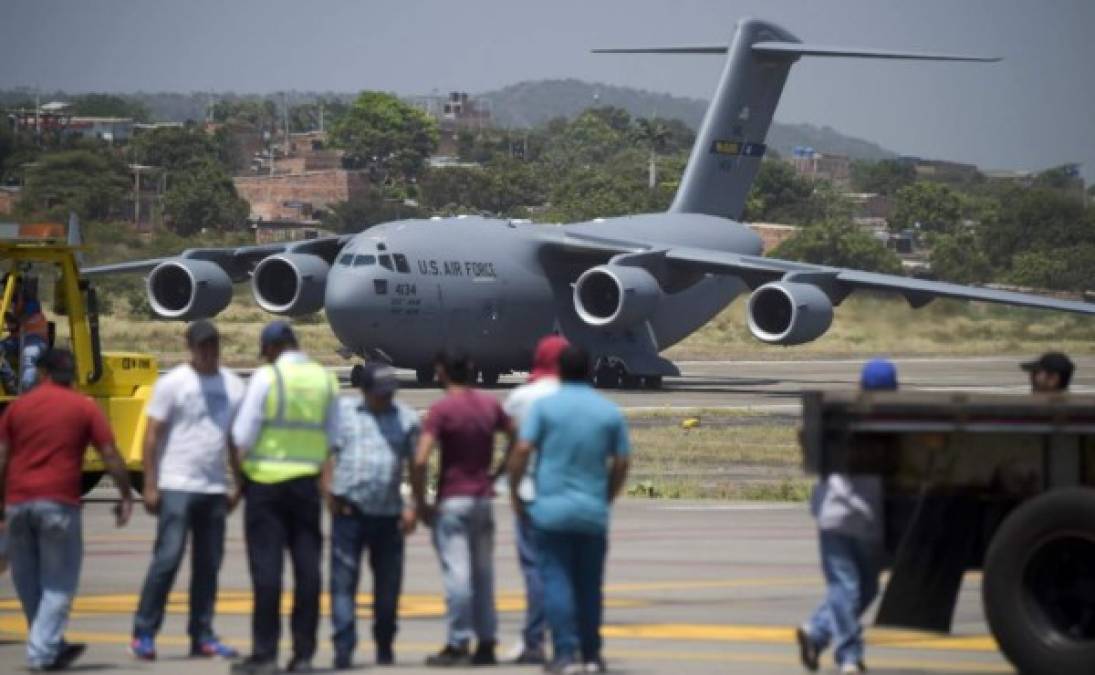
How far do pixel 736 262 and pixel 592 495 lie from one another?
3059 centimetres

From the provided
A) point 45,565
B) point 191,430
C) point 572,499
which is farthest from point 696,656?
point 45,565

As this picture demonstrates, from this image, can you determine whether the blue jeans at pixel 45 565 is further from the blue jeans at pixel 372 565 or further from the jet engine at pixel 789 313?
the jet engine at pixel 789 313

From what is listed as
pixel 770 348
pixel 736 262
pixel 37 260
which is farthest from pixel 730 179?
pixel 37 260

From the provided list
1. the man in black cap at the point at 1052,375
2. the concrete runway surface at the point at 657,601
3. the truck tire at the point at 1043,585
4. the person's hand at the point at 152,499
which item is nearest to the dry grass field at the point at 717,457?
the concrete runway surface at the point at 657,601

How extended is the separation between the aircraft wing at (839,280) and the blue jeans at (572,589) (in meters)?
29.7

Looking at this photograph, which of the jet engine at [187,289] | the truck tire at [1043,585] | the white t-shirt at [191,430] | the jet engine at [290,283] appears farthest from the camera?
the jet engine at [187,289]

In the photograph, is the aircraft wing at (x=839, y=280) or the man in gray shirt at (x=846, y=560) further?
the aircraft wing at (x=839, y=280)

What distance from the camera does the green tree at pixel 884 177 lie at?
181m

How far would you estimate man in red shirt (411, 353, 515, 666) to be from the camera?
486 inches

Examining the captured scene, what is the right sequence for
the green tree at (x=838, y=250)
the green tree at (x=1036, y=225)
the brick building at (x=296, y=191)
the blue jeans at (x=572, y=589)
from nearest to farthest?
the blue jeans at (x=572, y=589) < the green tree at (x=838, y=250) < the green tree at (x=1036, y=225) < the brick building at (x=296, y=191)

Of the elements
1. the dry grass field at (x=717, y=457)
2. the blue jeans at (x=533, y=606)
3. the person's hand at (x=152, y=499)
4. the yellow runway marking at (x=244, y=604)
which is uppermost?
the person's hand at (x=152, y=499)

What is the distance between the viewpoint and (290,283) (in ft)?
140

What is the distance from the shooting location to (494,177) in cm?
Result: 13088

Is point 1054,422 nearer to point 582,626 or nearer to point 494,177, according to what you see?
point 582,626
